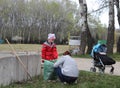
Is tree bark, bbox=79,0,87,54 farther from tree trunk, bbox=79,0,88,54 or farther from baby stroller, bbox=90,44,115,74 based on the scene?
baby stroller, bbox=90,44,115,74

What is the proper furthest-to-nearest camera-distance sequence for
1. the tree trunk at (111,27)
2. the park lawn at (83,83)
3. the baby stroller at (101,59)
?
the tree trunk at (111,27) → the baby stroller at (101,59) → the park lawn at (83,83)

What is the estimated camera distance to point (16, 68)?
1055 cm

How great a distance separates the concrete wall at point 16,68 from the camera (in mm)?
9789

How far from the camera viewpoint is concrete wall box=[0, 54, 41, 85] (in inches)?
385

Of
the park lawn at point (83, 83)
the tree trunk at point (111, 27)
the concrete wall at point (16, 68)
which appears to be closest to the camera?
the concrete wall at point (16, 68)

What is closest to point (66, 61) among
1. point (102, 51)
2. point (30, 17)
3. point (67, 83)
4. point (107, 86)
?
point (67, 83)

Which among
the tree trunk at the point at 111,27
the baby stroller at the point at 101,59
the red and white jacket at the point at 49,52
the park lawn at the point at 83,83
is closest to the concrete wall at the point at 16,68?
the park lawn at the point at 83,83

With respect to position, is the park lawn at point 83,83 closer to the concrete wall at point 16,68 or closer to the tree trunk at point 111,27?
the concrete wall at point 16,68

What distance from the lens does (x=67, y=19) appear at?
3142 inches

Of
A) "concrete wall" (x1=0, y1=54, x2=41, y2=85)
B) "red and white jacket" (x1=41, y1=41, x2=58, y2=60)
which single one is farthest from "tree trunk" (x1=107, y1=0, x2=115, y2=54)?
"red and white jacket" (x1=41, y1=41, x2=58, y2=60)

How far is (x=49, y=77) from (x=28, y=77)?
0.70 meters

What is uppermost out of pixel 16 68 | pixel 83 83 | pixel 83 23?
pixel 83 23

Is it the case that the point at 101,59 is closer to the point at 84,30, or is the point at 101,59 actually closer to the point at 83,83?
the point at 83,83

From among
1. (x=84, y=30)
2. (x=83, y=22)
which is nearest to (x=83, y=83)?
(x=83, y=22)
